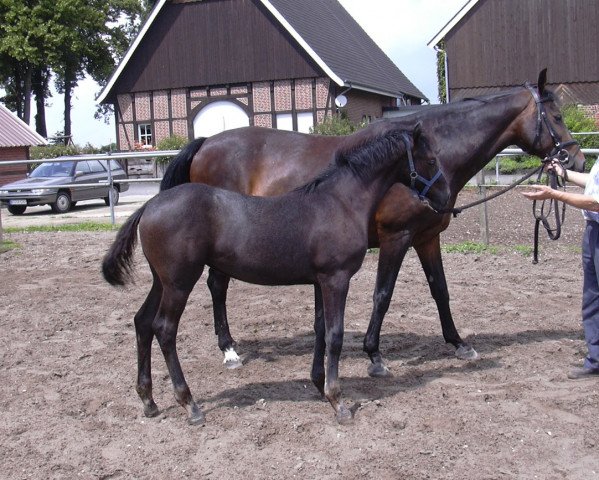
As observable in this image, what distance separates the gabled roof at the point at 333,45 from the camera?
26781 mm

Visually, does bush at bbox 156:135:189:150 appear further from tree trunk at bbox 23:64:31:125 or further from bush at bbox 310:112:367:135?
tree trunk at bbox 23:64:31:125

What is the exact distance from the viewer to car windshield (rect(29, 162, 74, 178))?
1962 cm

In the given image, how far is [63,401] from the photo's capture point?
16.1 ft

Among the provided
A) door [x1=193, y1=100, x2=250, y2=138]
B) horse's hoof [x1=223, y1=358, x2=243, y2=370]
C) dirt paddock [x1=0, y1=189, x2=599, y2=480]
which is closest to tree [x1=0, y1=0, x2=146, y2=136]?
door [x1=193, y1=100, x2=250, y2=138]

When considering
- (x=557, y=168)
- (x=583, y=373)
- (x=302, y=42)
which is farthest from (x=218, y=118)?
(x=583, y=373)

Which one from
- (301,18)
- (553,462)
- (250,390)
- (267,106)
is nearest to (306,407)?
(250,390)

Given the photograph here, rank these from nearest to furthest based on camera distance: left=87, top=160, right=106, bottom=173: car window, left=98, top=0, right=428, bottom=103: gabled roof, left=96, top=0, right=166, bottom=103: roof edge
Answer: left=87, top=160, right=106, bottom=173: car window → left=98, top=0, right=428, bottom=103: gabled roof → left=96, top=0, right=166, bottom=103: roof edge

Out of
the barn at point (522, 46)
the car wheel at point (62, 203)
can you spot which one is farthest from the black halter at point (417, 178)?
the barn at point (522, 46)

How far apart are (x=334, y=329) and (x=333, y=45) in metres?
26.7

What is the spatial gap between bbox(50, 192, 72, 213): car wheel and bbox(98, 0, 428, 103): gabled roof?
10.8 m

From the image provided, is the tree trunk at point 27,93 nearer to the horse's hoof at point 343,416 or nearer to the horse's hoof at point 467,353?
the horse's hoof at point 467,353

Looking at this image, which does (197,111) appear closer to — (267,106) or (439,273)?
(267,106)

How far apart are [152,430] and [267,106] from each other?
80.3 feet

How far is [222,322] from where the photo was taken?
5922mm
